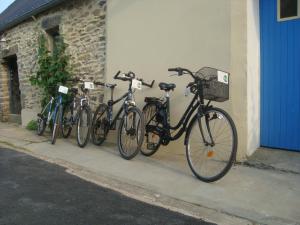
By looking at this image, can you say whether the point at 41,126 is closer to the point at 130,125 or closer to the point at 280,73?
the point at 130,125

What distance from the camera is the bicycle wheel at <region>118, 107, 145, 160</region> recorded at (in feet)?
19.1

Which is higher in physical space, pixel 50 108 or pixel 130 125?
pixel 50 108

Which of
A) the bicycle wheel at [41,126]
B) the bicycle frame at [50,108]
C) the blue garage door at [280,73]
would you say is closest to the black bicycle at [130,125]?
the bicycle frame at [50,108]

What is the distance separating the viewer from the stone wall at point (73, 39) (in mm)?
7883

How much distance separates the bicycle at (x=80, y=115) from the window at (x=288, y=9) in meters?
3.57

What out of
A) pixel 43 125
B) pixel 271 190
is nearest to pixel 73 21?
pixel 43 125

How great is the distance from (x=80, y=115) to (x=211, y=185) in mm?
3485

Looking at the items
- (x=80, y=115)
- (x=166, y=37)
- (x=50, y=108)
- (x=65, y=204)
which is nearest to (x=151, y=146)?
(x=166, y=37)

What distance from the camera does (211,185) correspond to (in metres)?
4.56

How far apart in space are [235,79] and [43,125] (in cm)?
477

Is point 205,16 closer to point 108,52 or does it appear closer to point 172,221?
point 108,52

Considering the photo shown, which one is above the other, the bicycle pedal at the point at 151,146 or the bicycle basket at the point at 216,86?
the bicycle basket at the point at 216,86

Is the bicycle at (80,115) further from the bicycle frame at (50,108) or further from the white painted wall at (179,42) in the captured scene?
the white painted wall at (179,42)

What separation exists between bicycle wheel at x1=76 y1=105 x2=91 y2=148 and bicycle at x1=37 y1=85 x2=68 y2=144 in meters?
0.58
